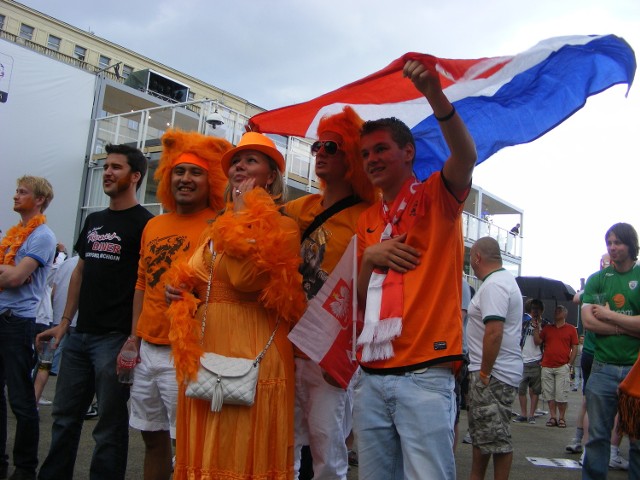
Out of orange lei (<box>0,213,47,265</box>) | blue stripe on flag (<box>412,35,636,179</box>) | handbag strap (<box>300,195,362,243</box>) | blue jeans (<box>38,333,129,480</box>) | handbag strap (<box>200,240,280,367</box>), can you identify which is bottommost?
blue jeans (<box>38,333,129,480</box>)

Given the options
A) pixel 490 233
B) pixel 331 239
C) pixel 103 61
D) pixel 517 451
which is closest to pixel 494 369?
pixel 331 239

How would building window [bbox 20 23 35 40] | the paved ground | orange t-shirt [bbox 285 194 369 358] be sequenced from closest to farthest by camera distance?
1. orange t-shirt [bbox 285 194 369 358]
2. the paved ground
3. building window [bbox 20 23 35 40]

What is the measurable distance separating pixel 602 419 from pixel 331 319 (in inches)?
97.5

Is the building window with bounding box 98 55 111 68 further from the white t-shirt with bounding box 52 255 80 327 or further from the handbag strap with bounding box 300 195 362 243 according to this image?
the handbag strap with bounding box 300 195 362 243

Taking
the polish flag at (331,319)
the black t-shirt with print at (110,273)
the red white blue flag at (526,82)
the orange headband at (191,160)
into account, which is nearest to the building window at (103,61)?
the black t-shirt with print at (110,273)

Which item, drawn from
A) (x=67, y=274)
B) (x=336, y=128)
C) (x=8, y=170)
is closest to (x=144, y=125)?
(x=8, y=170)

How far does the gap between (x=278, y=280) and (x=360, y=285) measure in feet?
1.18

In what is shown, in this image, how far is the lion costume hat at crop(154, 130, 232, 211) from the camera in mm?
3600

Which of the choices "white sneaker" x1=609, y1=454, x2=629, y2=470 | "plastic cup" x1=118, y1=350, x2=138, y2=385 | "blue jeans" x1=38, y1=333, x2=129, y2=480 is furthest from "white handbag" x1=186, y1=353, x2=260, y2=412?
"white sneaker" x1=609, y1=454, x2=629, y2=470

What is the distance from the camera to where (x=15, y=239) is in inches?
169

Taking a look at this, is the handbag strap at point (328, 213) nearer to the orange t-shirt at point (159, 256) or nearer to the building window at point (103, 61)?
the orange t-shirt at point (159, 256)

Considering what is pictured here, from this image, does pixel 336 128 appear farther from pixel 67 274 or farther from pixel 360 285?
pixel 67 274

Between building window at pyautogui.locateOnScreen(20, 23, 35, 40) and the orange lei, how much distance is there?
5456 cm

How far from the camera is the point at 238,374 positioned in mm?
2377
